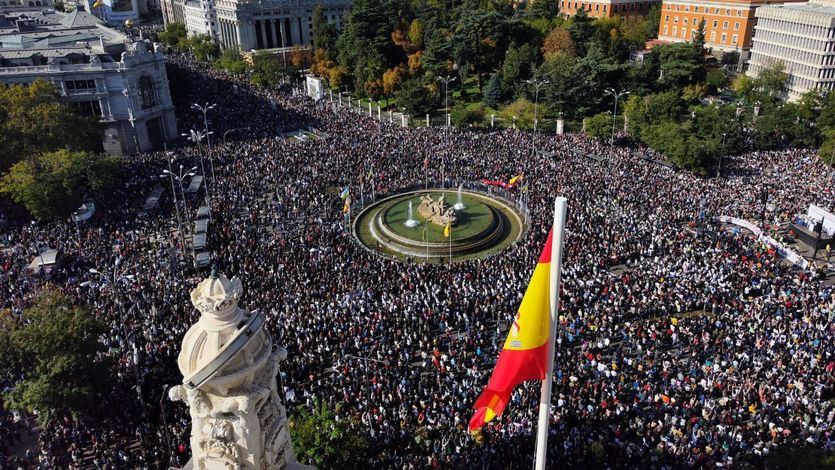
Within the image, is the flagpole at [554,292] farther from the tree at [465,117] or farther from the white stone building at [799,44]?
the white stone building at [799,44]

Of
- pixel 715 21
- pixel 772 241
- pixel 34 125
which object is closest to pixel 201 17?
pixel 34 125

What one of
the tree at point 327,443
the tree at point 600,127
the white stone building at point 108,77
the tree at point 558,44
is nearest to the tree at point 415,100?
the tree at point 558,44

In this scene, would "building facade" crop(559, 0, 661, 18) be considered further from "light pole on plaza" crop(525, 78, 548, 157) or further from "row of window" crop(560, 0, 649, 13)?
"light pole on plaza" crop(525, 78, 548, 157)

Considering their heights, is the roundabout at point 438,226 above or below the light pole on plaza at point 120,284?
below

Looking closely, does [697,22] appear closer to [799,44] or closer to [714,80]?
[799,44]

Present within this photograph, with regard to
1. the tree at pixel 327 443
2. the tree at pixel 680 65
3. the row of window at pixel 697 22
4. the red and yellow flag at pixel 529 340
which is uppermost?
the row of window at pixel 697 22
